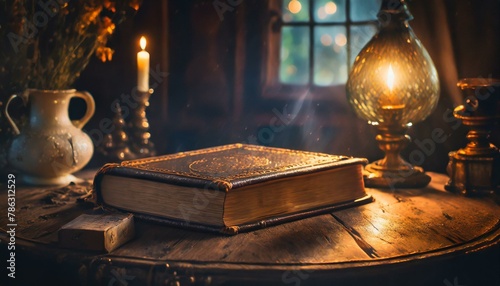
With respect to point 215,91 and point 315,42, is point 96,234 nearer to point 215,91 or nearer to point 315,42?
point 215,91

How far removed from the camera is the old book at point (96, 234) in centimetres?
112

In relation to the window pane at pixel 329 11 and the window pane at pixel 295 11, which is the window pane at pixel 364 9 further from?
the window pane at pixel 295 11

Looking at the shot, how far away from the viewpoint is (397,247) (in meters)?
1.17

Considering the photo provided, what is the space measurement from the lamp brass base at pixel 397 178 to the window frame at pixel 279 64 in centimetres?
55

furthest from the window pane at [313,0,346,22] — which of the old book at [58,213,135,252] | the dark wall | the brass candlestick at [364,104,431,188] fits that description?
the old book at [58,213,135,252]

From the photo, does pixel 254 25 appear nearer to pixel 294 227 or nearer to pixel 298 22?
pixel 298 22

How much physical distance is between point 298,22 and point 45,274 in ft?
4.72

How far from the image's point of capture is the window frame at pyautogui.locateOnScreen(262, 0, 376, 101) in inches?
89.3

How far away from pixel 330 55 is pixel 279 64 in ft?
→ 0.60

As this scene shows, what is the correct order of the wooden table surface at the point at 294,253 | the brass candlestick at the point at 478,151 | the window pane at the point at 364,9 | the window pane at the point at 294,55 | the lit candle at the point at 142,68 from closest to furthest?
the wooden table surface at the point at 294,253
the brass candlestick at the point at 478,151
the lit candle at the point at 142,68
the window pane at the point at 364,9
the window pane at the point at 294,55

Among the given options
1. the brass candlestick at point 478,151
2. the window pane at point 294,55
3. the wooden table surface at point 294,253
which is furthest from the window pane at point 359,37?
the wooden table surface at point 294,253

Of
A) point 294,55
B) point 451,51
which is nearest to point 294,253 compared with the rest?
point 451,51

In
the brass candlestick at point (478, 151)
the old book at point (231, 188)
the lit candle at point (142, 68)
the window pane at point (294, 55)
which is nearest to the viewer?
the old book at point (231, 188)

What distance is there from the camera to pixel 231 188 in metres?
1.22
